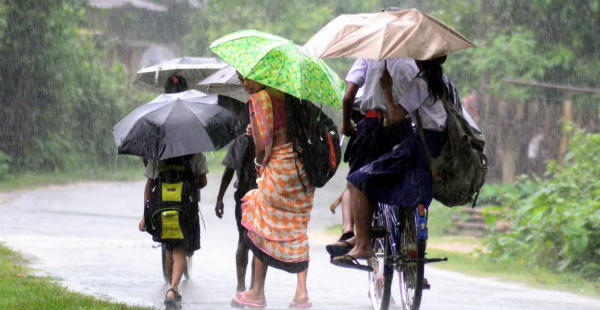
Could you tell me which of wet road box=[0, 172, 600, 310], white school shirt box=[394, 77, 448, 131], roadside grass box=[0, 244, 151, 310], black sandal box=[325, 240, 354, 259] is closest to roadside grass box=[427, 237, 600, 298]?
wet road box=[0, 172, 600, 310]

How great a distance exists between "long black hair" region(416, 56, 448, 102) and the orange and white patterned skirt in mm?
1238

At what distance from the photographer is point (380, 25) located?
5762 millimetres

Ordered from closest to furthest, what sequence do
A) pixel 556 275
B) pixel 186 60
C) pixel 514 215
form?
1. pixel 186 60
2. pixel 556 275
3. pixel 514 215

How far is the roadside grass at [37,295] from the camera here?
21.4 feet

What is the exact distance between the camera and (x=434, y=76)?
582cm

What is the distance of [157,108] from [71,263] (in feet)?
11.6

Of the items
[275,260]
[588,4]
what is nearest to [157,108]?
[275,260]

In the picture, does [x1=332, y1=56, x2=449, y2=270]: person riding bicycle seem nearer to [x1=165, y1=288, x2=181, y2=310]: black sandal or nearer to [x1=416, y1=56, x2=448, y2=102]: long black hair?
[x1=416, y1=56, x2=448, y2=102]: long black hair

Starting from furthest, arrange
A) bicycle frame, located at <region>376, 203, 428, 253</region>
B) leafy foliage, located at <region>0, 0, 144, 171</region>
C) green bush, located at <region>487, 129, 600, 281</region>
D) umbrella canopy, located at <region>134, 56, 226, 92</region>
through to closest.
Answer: leafy foliage, located at <region>0, 0, 144, 171</region> → green bush, located at <region>487, 129, 600, 281</region> → umbrella canopy, located at <region>134, 56, 226, 92</region> → bicycle frame, located at <region>376, 203, 428, 253</region>

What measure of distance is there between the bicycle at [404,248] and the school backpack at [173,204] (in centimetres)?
168

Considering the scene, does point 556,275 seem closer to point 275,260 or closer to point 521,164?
point 275,260

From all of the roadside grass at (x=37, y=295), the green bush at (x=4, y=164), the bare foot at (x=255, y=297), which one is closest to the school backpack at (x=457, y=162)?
the bare foot at (x=255, y=297)

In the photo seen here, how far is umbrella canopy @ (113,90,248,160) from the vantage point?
23.5ft

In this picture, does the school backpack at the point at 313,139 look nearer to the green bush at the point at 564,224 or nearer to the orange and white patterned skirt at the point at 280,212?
the orange and white patterned skirt at the point at 280,212
